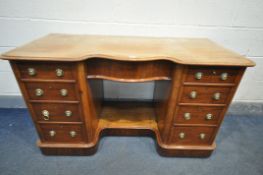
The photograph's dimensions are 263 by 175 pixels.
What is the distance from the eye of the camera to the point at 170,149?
1.25m

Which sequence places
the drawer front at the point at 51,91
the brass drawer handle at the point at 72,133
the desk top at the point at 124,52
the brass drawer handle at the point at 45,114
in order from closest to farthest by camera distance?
the desk top at the point at 124,52
the drawer front at the point at 51,91
the brass drawer handle at the point at 45,114
the brass drawer handle at the point at 72,133

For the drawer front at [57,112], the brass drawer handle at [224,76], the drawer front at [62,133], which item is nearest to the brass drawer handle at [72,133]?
the drawer front at [62,133]

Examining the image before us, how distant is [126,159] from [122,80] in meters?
0.70

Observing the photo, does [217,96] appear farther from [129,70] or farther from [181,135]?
[129,70]

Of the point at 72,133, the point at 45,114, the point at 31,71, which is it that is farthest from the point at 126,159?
the point at 31,71

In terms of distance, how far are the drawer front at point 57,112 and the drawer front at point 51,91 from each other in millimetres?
58

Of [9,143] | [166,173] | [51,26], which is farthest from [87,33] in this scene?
[166,173]

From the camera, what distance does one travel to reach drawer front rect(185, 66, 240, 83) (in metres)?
0.92

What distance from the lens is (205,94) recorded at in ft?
3.34

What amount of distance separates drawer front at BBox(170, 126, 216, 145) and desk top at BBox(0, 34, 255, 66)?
54cm

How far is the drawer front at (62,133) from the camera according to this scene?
1.15 meters

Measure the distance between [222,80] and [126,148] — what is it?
A: 933 millimetres

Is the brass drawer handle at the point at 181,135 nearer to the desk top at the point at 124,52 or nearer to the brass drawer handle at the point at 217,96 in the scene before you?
the brass drawer handle at the point at 217,96

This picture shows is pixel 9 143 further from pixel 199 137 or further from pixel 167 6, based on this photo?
pixel 167 6
